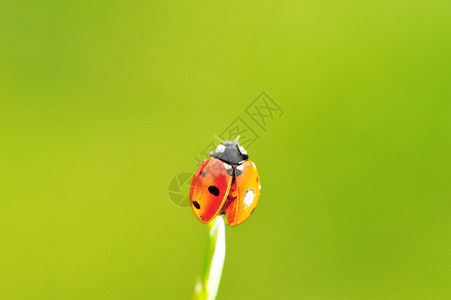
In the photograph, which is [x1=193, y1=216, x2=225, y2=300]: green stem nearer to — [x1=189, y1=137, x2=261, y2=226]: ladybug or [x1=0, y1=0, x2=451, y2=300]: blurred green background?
[x1=189, y1=137, x2=261, y2=226]: ladybug

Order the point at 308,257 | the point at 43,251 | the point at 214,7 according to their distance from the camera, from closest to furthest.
Result: 1. the point at 43,251
2. the point at 308,257
3. the point at 214,7

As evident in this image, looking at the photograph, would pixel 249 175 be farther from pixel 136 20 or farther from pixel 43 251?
pixel 136 20

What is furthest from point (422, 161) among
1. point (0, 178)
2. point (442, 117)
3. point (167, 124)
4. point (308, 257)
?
point (0, 178)

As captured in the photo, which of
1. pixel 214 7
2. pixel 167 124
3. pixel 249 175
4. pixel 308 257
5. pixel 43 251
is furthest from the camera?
pixel 214 7

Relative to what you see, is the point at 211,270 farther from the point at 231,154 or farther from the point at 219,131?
the point at 219,131

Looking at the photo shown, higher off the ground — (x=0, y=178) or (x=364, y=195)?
(x=364, y=195)

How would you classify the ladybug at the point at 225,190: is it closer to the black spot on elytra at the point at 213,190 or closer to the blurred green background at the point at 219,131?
the black spot on elytra at the point at 213,190

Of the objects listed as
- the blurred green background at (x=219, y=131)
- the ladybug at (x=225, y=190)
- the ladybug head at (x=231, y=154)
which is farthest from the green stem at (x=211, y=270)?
the blurred green background at (x=219, y=131)

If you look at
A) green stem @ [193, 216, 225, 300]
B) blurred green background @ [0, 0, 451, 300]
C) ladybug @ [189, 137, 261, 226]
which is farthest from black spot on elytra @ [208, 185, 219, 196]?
blurred green background @ [0, 0, 451, 300]
